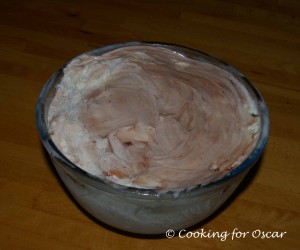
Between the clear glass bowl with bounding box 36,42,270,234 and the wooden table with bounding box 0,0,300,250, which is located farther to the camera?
the wooden table with bounding box 0,0,300,250

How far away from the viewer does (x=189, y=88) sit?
0.80 metres

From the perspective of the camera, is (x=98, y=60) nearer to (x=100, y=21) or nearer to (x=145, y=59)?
(x=145, y=59)

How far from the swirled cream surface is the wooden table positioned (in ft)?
0.64

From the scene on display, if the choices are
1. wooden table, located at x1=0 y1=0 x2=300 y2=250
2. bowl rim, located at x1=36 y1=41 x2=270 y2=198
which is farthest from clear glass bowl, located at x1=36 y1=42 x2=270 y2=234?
wooden table, located at x1=0 y1=0 x2=300 y2=250

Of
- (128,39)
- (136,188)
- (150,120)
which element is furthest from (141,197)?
(128,39)

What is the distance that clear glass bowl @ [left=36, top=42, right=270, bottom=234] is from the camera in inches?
25.0

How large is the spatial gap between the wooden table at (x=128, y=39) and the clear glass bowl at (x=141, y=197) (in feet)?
0.37

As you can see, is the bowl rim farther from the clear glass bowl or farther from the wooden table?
the wooden table

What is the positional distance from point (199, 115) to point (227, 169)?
0.12m

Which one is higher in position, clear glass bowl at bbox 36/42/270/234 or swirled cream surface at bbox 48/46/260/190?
swirled cream surface at bbox 48/46/260/190

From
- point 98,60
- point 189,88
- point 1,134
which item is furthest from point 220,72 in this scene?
point 1,134

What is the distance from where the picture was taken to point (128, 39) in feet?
4.19

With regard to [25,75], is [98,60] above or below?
above

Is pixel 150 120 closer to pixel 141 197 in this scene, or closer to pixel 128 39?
pixel 141 197
